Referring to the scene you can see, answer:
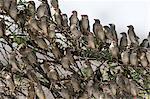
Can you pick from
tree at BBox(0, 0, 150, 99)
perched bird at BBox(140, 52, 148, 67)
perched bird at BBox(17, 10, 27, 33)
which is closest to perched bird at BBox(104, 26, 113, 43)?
tree at BBox(0, 0, 150, 99)

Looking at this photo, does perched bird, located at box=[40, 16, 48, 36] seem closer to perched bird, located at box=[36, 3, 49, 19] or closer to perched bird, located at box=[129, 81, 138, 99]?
perched bird, located at box=[36, 3, 49, 19]

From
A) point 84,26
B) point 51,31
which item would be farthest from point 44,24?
point 84,26

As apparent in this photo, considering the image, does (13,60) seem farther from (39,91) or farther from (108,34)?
(108,34)

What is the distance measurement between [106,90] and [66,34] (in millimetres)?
218

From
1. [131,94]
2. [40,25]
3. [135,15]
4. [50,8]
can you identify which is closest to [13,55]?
[40,25]

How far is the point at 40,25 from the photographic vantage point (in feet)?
3.70

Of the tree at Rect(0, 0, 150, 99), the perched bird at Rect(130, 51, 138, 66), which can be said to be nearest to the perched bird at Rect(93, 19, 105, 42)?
the tree at Rect(0, 0, 150, 99)

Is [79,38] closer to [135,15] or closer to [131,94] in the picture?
[131,94]

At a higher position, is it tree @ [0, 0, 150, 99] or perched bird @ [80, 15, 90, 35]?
perched bird @ [80, 15, 90, 35]

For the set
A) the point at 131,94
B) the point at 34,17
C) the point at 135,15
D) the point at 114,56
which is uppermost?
the point at 135,15

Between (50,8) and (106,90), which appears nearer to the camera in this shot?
(106,90)

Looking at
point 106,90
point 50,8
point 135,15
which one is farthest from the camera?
point 135,15

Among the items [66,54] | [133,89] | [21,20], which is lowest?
[133,89]

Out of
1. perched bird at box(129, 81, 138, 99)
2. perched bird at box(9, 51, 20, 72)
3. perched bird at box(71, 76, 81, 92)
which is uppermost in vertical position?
perched bird at box(9, 51, 20, 72)
